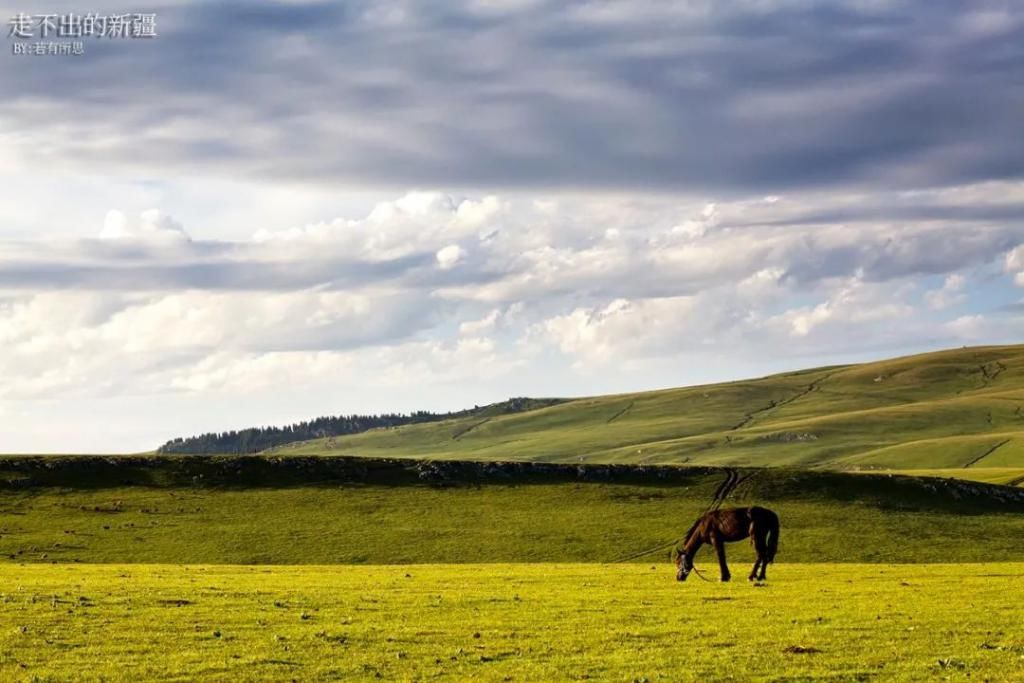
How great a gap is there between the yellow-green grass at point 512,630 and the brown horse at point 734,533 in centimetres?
116

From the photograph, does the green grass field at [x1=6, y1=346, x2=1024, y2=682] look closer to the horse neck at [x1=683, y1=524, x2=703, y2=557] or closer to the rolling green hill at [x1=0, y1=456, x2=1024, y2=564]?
the rolling green hill at [x1=0, y1=456, x2=1024, y2=564]

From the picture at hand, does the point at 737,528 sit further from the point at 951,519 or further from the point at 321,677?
the point at 951,519

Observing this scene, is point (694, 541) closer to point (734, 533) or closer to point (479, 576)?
point (734, 533)

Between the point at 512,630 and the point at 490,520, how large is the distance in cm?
6092

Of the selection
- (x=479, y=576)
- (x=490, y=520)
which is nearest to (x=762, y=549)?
(x=479, y=576)

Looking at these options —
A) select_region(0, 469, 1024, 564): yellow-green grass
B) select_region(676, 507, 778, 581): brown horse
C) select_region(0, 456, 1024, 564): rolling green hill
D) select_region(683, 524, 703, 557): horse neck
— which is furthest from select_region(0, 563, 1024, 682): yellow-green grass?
select_region(0, 456, 1024, 564): rolling green hill

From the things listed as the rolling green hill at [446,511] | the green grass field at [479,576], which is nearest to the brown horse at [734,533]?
the green grass field at [479,576]

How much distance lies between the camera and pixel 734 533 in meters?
46.6

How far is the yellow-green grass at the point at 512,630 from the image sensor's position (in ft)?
80.5

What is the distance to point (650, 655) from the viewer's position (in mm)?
26438

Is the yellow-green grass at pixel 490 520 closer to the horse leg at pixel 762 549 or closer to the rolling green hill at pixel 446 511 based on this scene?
the rolling green hill at pixel 446 511

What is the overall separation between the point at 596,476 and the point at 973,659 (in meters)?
81.6

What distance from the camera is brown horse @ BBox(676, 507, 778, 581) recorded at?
150 feet

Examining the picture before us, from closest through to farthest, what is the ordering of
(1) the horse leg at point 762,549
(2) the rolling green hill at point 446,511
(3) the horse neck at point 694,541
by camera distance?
(1) the horse leg at point 762,549, (3) the horse neck at point 694,541, (2) the rolling green hill at point 446,511
